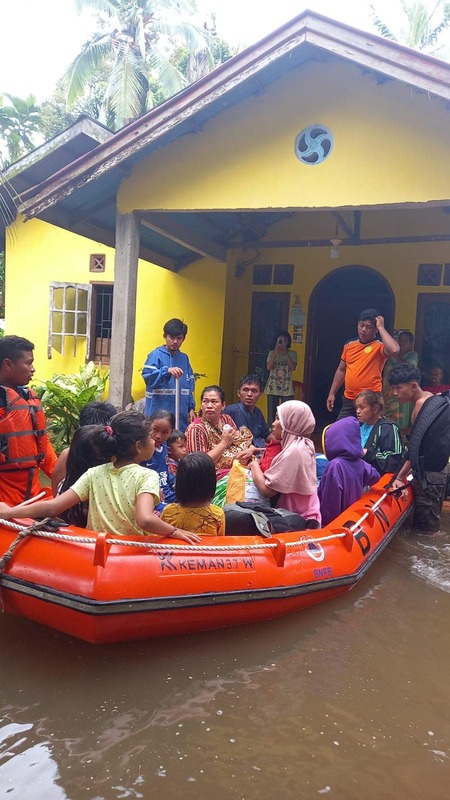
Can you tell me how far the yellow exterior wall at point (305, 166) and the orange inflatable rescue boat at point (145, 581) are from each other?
3404 mm

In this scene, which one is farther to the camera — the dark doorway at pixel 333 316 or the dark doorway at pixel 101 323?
the dark doorway at pixel 101 323

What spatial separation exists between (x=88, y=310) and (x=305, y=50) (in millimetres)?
4982

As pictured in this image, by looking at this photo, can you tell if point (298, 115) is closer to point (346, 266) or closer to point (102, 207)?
point (102, 207)

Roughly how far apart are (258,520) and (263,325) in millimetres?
6016

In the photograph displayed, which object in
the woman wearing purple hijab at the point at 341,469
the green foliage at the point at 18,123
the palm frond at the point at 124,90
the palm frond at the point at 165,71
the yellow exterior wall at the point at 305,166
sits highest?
the palm frond at the point at 165,71

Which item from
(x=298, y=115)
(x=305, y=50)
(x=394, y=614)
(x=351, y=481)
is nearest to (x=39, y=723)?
(x=394, y=614)

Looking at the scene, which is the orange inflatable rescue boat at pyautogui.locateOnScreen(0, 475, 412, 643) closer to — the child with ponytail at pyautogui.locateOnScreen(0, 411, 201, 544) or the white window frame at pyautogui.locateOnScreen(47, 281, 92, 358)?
the child with ponytail at pyautogui.locateOnScreen(0, 411, 201, 544)

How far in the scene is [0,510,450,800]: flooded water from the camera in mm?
2215

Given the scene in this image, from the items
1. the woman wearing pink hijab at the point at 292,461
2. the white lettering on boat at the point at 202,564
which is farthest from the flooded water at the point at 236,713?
the woman wearing pink hijab at the point at 292,461

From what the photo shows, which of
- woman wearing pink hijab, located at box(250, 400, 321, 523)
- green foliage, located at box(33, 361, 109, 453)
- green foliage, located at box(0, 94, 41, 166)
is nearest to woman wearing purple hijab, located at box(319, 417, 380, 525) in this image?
woman wearing pink hijab, located at box(250, 400, 321, 523)

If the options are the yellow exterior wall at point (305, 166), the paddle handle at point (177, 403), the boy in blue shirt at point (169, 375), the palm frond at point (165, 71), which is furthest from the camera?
the palm frond at point (165, 71)

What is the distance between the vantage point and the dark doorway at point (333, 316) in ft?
29.4

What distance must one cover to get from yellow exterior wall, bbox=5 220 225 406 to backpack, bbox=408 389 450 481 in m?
4.51

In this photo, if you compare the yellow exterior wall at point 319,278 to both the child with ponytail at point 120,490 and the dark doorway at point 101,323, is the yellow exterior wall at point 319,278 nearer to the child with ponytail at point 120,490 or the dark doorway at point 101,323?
the dark doorway at point 101,323
